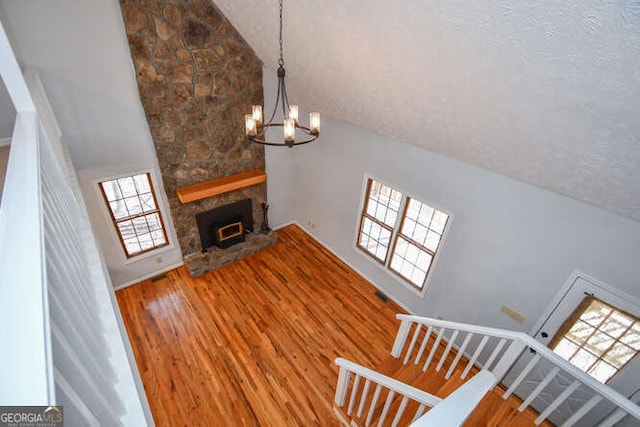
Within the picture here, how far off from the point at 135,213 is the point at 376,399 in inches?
Result: 171

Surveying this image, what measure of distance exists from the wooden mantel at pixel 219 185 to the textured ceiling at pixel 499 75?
7.61 ft

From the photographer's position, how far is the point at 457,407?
3.85 feet

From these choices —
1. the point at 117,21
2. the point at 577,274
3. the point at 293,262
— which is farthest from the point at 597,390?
the point at 117,21

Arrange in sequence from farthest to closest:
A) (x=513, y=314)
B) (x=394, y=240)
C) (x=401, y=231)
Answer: (x=394, y=240)
(x=401, y=231)
(x=513, y=314)

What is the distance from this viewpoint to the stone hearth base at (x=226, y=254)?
5.12 metres

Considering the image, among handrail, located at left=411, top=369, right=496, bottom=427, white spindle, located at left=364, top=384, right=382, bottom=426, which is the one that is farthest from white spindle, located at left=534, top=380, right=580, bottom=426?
white spindle, located at left=364, top=384, right=382, bottom=426

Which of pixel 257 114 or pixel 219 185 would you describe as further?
pixel 219 185

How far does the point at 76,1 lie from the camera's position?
3154 millimetres

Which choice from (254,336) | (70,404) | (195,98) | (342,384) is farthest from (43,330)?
(195,98)

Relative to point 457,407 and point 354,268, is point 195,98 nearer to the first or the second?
point 354,268

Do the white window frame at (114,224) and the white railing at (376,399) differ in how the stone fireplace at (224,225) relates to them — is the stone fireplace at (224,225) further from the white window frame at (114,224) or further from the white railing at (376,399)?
the white railing at (376,399)

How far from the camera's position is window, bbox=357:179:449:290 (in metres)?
4.12

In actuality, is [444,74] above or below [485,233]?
above

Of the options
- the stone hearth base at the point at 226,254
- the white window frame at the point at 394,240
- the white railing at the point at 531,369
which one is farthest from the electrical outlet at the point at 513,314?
the stone hearth base at the point at 226,254
